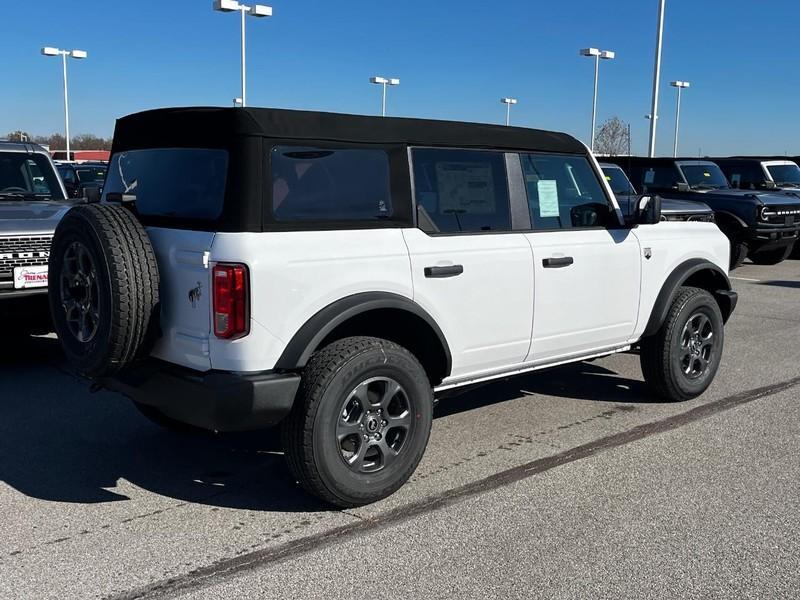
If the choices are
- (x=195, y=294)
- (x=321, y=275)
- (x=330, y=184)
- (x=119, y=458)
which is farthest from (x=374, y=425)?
(x=119, y=458)

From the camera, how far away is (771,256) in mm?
16016

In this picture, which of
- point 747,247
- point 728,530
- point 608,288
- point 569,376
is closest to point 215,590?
point 728,530

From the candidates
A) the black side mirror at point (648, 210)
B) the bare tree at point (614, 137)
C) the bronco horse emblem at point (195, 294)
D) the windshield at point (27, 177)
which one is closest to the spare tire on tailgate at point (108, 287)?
the bronco horse emblem at point (195, 294)

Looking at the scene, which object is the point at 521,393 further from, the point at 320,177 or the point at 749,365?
the point at 320,177

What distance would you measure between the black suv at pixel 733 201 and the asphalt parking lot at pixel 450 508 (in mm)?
8649

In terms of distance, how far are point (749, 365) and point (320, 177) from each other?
4831mm

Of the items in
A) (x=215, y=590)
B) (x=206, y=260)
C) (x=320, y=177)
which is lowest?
(x=215, y=590)

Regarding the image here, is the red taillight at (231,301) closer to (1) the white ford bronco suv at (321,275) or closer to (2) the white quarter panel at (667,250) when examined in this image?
(1) the white ford bronco suv at (321,275)

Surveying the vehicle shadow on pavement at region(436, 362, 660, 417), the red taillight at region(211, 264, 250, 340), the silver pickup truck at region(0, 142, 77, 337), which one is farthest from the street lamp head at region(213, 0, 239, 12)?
the red taillight at region(211, 264, 250, 340)

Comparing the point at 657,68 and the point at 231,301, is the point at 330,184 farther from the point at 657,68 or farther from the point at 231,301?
the point at 657,68

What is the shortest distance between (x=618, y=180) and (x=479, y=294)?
8.84 meters

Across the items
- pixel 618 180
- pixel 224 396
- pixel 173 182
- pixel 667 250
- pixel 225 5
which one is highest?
pixel 225 5

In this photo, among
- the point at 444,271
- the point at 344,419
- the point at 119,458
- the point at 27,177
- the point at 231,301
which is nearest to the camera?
the point at 231,301

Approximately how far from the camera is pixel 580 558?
12.1ft
